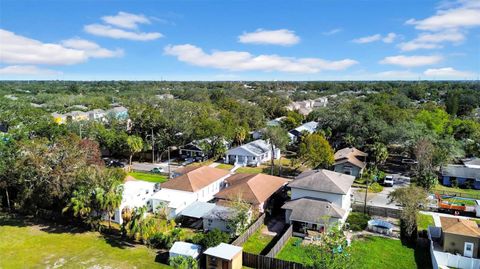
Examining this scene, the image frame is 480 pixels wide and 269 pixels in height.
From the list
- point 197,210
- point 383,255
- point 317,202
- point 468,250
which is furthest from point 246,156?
point 468,250

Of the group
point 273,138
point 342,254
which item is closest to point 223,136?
point 273,138

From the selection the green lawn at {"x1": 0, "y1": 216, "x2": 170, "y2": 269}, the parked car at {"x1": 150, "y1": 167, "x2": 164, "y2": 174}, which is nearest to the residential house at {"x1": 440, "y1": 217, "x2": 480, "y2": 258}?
the green lawn at {"x1": 0, "y1": 216, "x2": 170, "y2": 269}

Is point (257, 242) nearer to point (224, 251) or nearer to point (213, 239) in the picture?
point (213, 239)


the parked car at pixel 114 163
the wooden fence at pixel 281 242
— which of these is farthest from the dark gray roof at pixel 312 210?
the parked car at pixel 114 163

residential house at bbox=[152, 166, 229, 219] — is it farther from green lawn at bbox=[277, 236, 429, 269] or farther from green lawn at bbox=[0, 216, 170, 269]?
green lawn at bbox=[277, 236, 429, 269]

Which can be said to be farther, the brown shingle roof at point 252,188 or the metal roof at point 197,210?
the brown shingle roof at point 252,188

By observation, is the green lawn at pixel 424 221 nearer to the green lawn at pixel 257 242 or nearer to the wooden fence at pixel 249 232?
the green lawn at pixel 257 242
